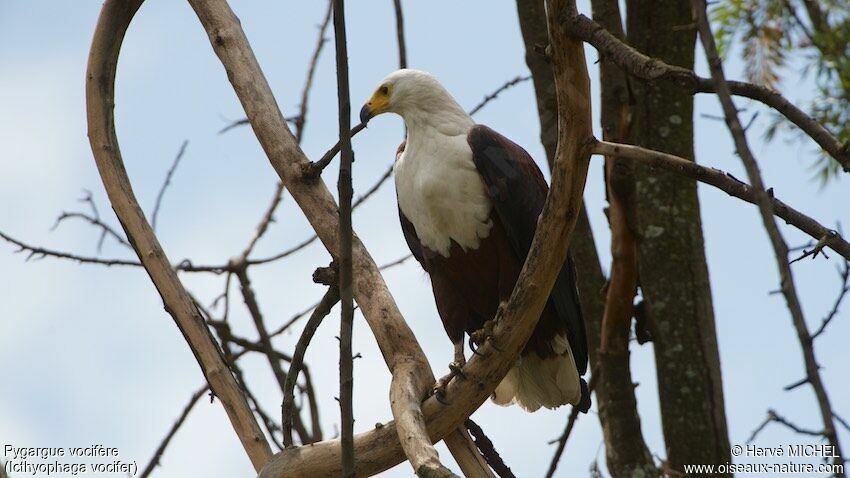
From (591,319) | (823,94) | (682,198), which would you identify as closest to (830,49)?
(823,94)

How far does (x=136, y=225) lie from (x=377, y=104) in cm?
122

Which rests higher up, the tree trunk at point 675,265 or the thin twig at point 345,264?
the tree trunk at point 675,265

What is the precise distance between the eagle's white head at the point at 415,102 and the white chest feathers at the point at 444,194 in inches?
4.6

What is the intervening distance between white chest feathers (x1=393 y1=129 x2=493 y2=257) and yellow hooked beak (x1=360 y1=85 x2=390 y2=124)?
37 cm

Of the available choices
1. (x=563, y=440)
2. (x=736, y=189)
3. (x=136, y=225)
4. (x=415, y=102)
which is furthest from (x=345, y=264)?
(x=563, y=440)

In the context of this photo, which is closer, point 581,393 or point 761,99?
point 761,99

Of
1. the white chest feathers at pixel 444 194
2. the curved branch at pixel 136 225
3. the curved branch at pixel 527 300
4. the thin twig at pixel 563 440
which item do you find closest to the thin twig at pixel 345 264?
the curved branch at pixel 527 300

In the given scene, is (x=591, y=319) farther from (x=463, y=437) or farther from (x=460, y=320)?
(x=463, y=437)

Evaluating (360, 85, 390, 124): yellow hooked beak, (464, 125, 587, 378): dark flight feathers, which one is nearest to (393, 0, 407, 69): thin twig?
(360, 85, 390, 124): yellow hooked beak

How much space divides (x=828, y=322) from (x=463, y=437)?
153cm

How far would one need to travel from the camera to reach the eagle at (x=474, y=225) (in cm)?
423

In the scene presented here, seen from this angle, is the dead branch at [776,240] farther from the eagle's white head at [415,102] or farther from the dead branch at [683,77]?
the eagle's white head at [415,102]

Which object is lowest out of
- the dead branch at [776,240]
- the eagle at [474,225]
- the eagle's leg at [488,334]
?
the dead branch at [776,240]

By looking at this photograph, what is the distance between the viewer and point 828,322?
9.39ft
